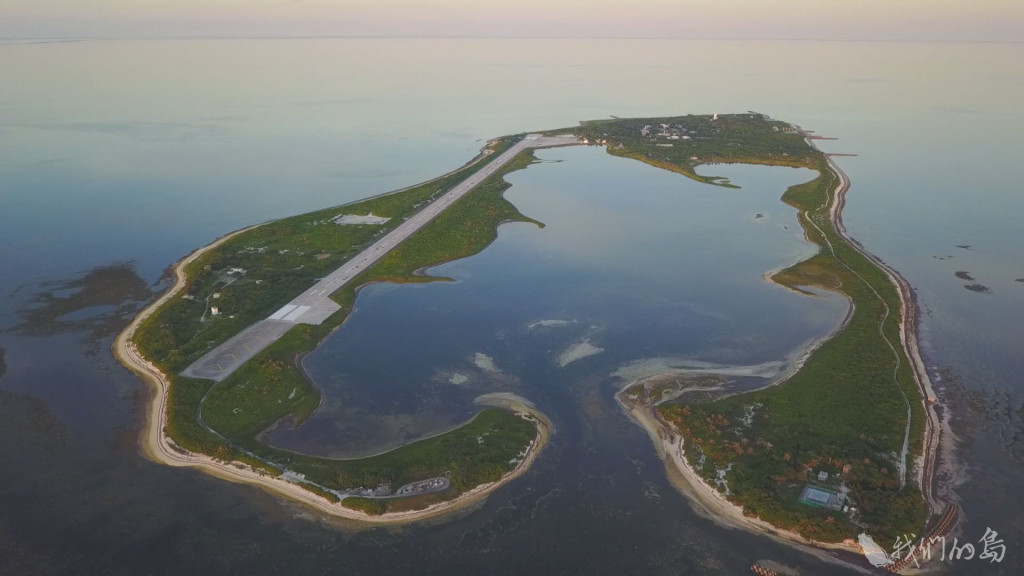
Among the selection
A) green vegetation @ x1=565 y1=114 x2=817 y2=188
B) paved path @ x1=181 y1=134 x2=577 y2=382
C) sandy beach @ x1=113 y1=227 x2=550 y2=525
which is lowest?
sandy beach @ x1=113 y1=227 x2=550 y2=525

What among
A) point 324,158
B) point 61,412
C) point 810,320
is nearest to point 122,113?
point 324,158

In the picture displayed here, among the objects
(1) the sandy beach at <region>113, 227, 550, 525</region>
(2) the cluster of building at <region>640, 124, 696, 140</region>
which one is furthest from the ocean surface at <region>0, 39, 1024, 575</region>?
(2) the cluster of building at <region>640, 124, 696, 140</region>

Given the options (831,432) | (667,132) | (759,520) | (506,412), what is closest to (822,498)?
(759,520)

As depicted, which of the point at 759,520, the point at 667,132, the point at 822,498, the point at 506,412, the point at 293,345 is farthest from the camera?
the point at 667,132

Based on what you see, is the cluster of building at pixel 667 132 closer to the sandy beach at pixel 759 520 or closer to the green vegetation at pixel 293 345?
the green vegetation at pixel 293 345

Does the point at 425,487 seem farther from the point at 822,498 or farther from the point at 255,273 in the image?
the point at 255,273

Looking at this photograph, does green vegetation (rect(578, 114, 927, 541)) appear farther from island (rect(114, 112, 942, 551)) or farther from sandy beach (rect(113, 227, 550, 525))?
Answer: sandy beach (rect(113, 227, 550, 525))
